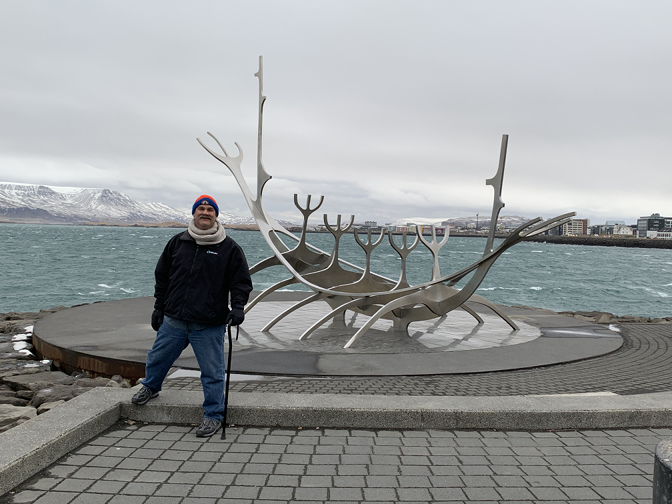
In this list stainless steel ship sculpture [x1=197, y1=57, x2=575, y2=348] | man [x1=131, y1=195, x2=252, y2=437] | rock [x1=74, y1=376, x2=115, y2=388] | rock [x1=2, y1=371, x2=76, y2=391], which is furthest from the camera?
stainless steel ship sculpture [x1=197, y1=57, x2=575, y2=348]

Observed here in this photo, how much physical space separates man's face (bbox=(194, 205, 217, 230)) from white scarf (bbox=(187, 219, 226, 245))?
0.09ft

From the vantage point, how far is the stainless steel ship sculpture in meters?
8.80

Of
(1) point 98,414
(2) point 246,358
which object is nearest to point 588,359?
(2) point 246,358

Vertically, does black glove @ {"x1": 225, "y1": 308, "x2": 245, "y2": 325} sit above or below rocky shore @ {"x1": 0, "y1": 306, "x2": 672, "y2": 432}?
above

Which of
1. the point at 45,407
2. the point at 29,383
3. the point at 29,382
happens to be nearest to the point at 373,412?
the point at 45,407

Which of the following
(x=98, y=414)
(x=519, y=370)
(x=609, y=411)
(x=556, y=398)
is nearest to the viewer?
(x=98, y=414)

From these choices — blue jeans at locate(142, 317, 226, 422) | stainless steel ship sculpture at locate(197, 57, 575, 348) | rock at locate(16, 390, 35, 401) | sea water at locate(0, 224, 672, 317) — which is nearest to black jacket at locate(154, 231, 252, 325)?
blue jeans at locate(142, 317, 226, 422)

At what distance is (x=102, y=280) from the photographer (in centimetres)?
4091

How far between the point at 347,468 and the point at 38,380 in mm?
5010

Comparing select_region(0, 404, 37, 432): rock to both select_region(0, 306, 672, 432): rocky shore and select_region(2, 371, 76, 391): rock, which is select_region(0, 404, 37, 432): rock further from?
select_region(2, 371, 76, 391): rock

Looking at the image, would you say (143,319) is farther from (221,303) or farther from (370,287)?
(221,303)

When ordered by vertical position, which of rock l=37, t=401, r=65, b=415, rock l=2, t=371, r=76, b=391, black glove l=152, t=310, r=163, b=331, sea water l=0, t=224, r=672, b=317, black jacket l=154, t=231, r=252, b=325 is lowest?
sea water l=0, t=224, r=672, b=317

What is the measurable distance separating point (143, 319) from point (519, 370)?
683cm

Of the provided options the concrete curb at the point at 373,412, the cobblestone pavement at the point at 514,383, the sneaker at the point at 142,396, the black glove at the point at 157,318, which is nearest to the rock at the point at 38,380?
the cobblestone pavement at the point at 514,383
